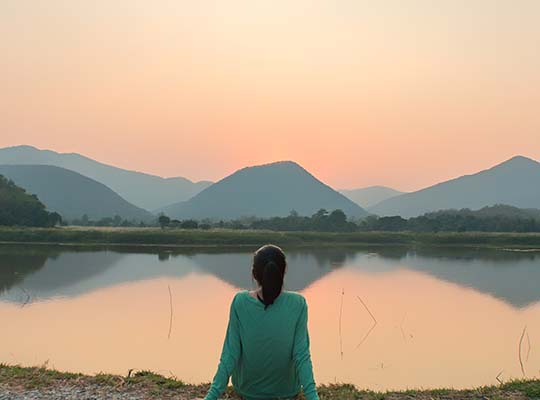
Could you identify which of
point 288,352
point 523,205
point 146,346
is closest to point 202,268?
point 146,346

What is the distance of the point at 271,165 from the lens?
194 meters

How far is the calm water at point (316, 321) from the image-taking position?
7.62 metres

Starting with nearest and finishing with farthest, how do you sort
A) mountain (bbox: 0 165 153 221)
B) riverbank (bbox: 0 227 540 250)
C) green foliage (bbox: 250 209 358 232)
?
1. riverbank (bbox: 0 227 540 250)
2. green foliage (bbox: 250 209 358 232)
3. mountain (bbox: 0 165 153 221)

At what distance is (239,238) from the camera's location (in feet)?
142

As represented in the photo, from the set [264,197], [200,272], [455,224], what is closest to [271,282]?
[200,272]

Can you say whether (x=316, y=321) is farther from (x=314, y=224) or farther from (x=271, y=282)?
(x=314, y=224)

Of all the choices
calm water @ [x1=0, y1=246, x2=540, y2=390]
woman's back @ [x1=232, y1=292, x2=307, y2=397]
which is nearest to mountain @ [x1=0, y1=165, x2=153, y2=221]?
calm water @ [x1=0, y1=246, x2=540, y2=390]

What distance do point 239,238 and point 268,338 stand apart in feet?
135

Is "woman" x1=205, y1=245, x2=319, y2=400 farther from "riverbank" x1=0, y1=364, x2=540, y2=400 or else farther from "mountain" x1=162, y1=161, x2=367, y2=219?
"mountain" x1=162, y1=161, x2=367, y2=219

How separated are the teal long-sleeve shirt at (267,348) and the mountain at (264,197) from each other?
144546 mm

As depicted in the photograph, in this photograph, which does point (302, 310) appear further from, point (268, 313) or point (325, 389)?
point (325, 389)

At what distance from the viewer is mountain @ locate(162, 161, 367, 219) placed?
517 feet

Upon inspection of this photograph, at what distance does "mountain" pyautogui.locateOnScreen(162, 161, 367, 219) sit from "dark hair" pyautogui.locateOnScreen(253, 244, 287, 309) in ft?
475

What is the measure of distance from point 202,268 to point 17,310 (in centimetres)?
1153
